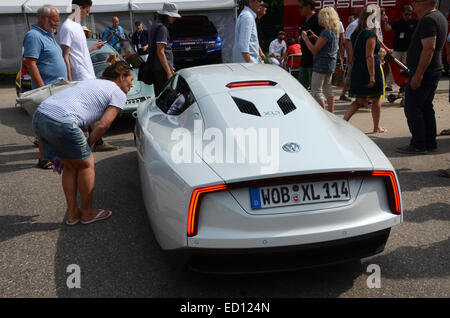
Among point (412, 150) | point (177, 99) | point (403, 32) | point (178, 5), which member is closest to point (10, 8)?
point (178, 5)

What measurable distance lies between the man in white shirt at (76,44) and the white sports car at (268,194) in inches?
120

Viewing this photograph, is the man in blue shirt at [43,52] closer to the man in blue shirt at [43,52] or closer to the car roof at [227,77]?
the man in blue shirt at [43,52]

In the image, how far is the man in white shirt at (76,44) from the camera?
16.7ft

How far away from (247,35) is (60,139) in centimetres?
339

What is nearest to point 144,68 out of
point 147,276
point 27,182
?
point 27,182

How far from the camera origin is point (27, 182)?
477 centimetres

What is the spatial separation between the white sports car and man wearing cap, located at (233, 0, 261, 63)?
317 centimetres

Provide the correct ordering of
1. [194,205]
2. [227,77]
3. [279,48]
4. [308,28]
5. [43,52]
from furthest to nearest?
[279,48] < [308,28] < [43,52] < [227,77] < [194,205]

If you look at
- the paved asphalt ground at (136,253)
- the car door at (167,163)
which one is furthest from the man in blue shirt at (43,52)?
the car door at (167,163)

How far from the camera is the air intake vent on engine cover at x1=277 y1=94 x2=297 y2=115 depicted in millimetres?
2957

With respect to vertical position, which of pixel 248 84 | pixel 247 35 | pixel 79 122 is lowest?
pixel 79 122

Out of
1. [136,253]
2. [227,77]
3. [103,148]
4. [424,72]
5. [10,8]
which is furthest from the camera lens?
[10,8]

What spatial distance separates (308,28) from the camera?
668 cm
